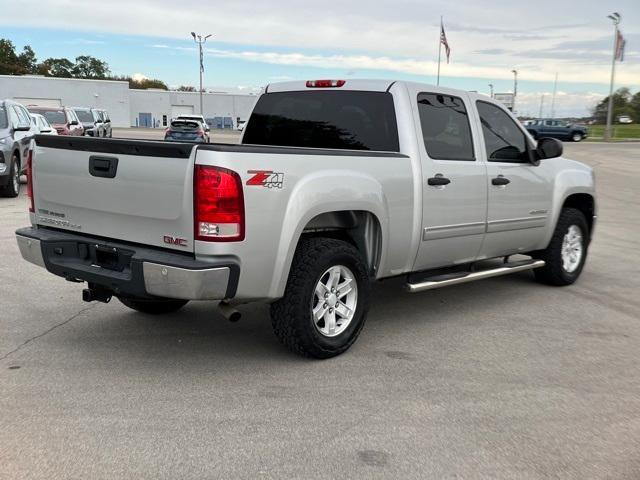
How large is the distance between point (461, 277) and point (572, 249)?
7.55ft

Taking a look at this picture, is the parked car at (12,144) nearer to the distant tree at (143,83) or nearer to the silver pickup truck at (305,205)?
the silver pickup truck at (305,205)

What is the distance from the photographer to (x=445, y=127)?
18.3 ft

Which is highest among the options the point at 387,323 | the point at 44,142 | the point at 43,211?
the point at 44,142

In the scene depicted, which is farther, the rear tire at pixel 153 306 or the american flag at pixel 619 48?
the american flag at pixel 619 48

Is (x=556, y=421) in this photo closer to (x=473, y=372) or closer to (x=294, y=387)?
(x=473, y=372)

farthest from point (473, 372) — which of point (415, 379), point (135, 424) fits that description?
point (135, 424)

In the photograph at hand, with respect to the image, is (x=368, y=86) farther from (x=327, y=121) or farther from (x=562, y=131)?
(x=562, y=131)

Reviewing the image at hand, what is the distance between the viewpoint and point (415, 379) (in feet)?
14.2

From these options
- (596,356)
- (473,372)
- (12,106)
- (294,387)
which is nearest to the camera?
(294,387)

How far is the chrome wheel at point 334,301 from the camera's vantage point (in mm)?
4586

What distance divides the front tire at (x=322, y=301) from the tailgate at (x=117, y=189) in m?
0.84

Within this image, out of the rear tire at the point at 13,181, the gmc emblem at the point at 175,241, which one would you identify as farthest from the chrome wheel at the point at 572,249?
the rear tire at the point at 13,181

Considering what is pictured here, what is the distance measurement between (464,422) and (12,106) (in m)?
12.7

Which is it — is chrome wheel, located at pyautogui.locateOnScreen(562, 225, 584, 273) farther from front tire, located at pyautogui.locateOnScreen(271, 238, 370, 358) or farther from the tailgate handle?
the tailgate handle
